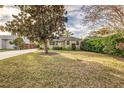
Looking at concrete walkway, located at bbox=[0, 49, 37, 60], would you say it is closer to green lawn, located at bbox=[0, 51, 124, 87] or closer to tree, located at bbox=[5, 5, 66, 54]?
green lawn, located at bbox=[0, 51, 124, 87]

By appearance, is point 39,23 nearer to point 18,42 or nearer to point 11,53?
point 18,42

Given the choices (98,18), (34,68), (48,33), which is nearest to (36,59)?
(34,68)

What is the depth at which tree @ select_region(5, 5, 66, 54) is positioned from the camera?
337 centimetres

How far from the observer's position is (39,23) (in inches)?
135

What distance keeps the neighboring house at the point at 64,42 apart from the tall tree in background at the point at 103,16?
0.28 m

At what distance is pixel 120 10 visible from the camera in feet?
10.9

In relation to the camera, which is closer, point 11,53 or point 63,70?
point 63,70

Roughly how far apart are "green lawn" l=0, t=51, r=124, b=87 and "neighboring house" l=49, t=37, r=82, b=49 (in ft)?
0.34

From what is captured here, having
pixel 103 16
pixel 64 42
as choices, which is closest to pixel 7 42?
pixel 64 42

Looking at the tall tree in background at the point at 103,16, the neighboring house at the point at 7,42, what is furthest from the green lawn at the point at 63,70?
the tall tree in background at the point at 103,16

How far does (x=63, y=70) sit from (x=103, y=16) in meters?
0.92

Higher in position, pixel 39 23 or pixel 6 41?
pixel 39 23

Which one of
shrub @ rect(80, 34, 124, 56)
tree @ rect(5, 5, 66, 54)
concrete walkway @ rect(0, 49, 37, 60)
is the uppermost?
tree @ rect(5, 5, 66, 54)

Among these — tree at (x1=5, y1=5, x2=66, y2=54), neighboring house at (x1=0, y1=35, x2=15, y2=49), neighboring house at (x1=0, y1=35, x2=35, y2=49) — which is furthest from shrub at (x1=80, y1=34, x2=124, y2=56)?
neighboring house at (x1=0, y1=35, x2=15, y2=49)
